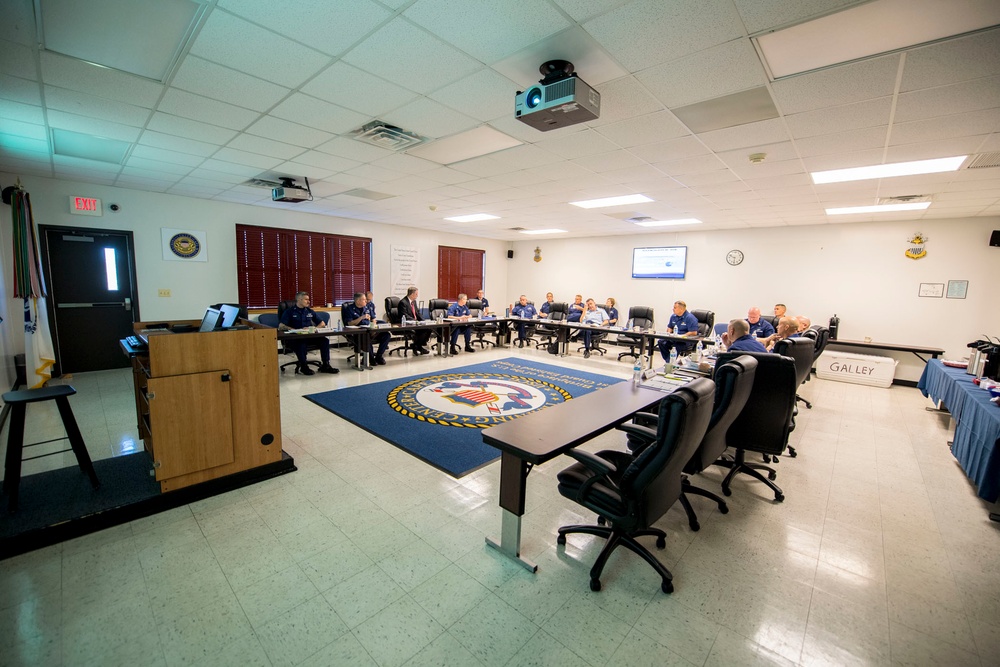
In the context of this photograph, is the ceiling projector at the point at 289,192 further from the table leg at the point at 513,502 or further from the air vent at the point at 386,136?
the table leg at the point at 513,502

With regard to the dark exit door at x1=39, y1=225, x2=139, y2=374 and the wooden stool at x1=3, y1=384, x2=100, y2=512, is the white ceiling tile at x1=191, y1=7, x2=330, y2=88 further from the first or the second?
the dark exit door at x1=39, y1=225, x2=139, y2=374

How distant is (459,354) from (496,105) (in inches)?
220

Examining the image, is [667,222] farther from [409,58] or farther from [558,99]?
[409,58]

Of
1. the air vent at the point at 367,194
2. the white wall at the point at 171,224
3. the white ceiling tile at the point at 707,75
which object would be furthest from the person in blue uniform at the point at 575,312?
the white ceiling tile at the point at 707,75

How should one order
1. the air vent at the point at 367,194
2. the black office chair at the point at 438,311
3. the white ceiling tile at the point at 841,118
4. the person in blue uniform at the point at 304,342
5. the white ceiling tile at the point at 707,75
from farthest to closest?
the black office chair at the point at 438,311
the person in blue uniform at the point at 304,342
the air vent at the point at 367,194
the white ceiling tile at the point at 841,118
the white ceiling tile at the point at 707,75

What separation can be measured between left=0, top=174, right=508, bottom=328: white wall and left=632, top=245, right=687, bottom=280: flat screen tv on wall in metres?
6.66

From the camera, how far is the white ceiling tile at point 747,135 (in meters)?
2.92

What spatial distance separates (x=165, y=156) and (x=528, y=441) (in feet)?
16.2

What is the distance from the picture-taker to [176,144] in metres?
3.75

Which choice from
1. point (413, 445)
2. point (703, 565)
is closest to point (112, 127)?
point (413, 445)

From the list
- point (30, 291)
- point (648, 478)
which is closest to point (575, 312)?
point (648, 478)

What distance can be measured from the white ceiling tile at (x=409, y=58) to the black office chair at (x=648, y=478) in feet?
7.06

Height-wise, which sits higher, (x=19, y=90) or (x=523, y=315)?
(x=19, y=90)

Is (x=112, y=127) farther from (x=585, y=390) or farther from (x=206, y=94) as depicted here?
(x=585, y=390)
